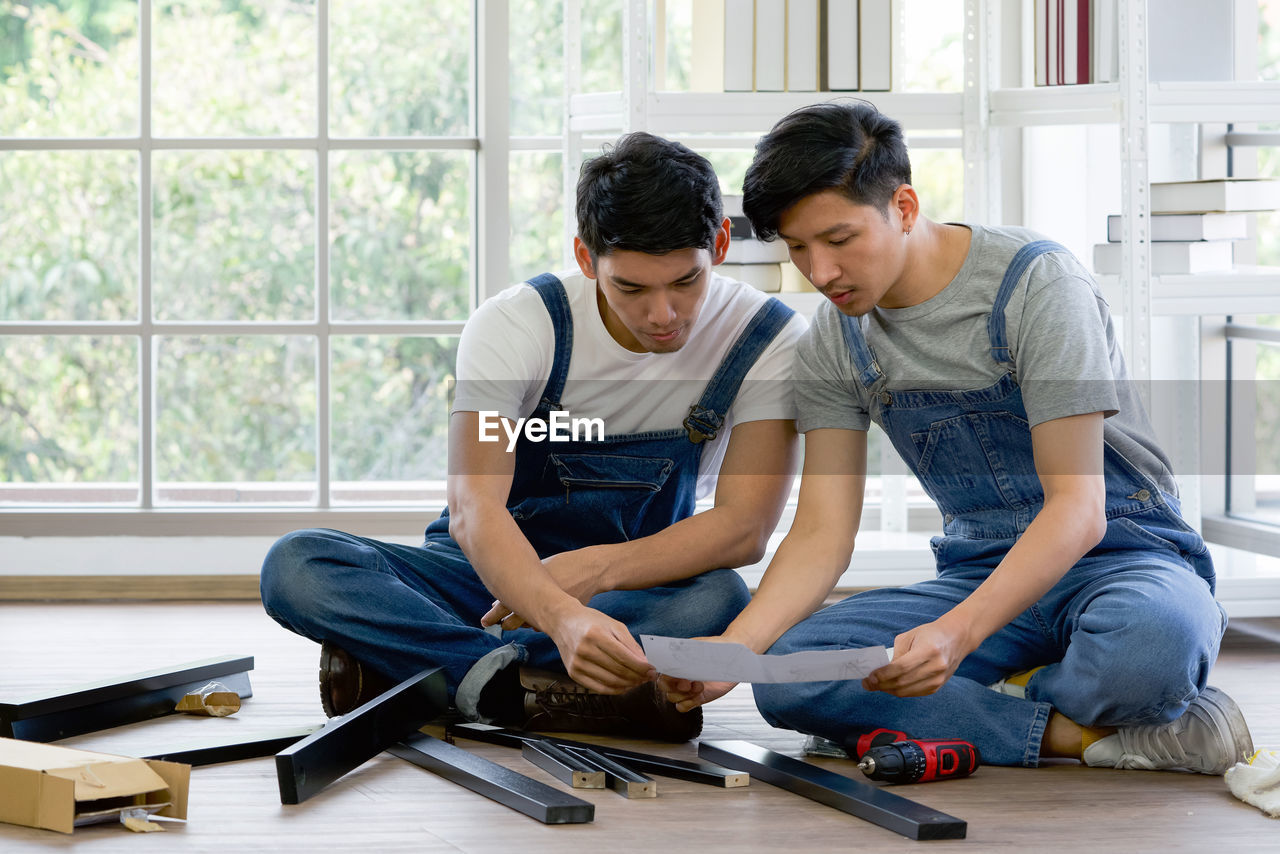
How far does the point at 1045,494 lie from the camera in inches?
61.3

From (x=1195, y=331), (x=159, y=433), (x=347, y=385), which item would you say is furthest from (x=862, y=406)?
(x=159, y=433)

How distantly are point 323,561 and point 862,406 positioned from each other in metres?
0.73

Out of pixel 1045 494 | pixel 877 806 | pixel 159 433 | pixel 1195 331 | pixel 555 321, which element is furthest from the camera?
pixel 159 433

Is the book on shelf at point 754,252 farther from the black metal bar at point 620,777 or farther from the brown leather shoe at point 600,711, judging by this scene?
the black metal bar at point 620,777

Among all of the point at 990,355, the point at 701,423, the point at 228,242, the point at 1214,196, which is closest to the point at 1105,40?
the point at 1214,196

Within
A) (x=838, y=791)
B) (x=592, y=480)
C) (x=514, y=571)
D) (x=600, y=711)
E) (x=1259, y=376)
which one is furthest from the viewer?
→ (x=1259, y=376)

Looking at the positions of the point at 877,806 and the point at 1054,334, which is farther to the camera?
the point at 1054,334

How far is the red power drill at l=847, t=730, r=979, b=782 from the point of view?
1532mm

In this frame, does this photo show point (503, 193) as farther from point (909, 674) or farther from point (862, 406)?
point (909, 674)

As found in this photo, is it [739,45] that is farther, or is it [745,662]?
[739,45]

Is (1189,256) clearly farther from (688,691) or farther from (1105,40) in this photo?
(688,691)

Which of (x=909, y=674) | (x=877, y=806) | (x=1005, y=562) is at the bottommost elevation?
(x=877, y=806)

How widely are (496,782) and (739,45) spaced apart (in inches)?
59.2

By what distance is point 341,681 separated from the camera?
180 centimetres
